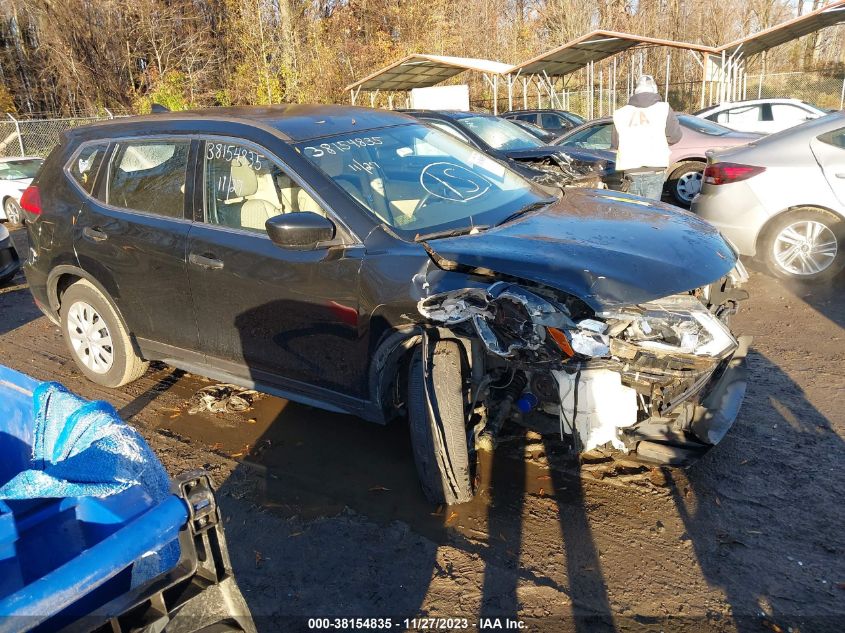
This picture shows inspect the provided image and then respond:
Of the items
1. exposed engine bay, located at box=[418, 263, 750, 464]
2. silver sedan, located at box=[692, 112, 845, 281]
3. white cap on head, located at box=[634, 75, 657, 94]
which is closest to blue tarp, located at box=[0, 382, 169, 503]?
exposed engine bay, located at box=[418, 263, 750, 464]

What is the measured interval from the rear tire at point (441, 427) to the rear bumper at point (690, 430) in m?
0.76

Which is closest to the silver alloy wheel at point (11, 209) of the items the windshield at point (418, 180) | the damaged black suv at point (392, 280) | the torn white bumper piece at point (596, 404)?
the damaged black suv at point (392, 280)

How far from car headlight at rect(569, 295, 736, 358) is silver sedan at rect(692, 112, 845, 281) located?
365cm

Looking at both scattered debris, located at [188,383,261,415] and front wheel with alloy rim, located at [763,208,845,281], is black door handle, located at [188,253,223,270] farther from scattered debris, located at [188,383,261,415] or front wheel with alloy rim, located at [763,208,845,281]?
front wheel with alloy rim, located at [763,208,845,281]

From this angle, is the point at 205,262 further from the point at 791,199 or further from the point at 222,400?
the point at 791,199

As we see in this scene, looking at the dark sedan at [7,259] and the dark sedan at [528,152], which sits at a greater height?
the dark sedan at [528,152]

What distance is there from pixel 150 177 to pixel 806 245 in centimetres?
551

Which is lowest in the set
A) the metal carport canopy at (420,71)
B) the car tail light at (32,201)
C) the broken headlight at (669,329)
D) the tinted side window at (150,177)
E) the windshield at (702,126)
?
the broken headlight at (669,329)

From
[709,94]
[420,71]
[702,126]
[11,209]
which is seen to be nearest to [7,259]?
[11,209]

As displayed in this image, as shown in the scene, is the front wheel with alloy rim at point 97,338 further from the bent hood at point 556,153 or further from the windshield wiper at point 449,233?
the bent hood at point 556,153

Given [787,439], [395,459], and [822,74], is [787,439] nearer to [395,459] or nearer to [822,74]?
[395,459]

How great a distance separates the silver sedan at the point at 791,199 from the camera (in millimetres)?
6016

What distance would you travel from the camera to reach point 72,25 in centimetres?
2502

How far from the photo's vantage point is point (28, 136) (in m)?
19.3
